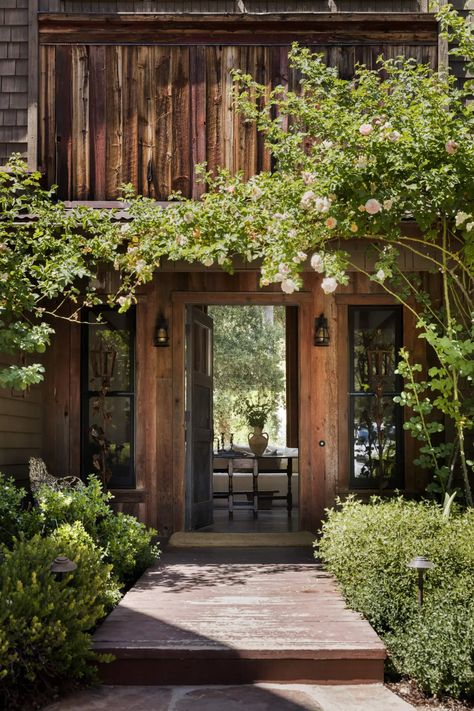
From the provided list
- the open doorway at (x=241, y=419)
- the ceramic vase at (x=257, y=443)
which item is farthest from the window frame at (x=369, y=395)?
the ceramic vase at (x=257, y=443)

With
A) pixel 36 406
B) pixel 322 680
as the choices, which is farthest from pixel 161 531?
pixel 322 680

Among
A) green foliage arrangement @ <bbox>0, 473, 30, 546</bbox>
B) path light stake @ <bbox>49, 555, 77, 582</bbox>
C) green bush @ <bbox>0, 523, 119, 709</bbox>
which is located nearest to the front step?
green bush @ <bbox>0, 523, 119, 709</bbox>

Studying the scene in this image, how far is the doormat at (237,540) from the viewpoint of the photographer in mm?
7632

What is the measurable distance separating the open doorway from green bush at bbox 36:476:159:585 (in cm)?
172

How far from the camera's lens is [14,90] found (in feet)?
25.4

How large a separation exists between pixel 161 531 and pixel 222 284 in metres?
2.26

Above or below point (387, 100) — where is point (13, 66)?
above

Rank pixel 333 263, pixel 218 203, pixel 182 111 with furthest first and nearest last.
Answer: pixel 182 111 → pixel 218 203 → pixel 333 263

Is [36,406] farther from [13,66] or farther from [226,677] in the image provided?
[226,677]

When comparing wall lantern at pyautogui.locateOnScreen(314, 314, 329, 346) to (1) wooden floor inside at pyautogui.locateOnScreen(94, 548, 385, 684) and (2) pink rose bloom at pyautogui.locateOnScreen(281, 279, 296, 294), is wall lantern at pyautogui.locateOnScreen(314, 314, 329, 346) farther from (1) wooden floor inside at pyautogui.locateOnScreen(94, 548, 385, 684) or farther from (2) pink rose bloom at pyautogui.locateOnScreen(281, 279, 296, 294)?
(1) wooden floor inside at pyautogui.locateOnScreen(94, 548, 385, 684)

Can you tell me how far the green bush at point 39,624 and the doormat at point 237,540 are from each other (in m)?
3.05

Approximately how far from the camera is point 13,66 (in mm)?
7754

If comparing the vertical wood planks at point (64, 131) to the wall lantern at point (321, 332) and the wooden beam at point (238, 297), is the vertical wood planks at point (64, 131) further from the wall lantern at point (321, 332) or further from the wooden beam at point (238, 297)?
the wall lantern at point (321, 332)

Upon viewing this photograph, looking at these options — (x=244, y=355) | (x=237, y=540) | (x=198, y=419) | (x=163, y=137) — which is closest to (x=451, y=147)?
(x=163, y=137)
